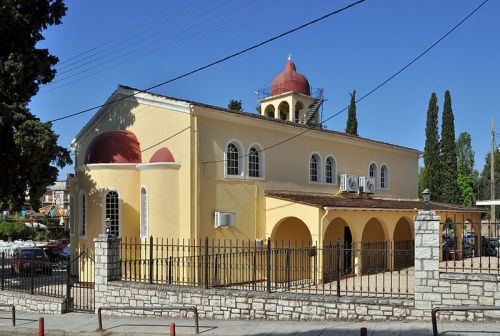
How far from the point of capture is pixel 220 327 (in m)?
10.6

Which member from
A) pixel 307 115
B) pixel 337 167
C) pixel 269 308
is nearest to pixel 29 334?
pixel 269 308

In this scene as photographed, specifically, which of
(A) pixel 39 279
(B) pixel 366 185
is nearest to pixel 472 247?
(A) pixel 39 279

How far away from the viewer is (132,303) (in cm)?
1270

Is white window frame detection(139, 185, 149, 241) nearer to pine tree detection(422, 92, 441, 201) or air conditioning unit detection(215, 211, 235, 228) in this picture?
air conditioning unit detection(215, 211, 235, 228)

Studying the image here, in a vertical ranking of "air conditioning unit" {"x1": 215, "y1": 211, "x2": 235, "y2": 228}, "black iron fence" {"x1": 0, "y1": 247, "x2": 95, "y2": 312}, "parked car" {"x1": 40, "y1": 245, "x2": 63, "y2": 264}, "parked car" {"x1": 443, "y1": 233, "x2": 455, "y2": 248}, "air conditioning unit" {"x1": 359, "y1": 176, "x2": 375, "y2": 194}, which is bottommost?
"parked car" {"x1": 40, "y1": 245, "x2": 63, "y2": 264}

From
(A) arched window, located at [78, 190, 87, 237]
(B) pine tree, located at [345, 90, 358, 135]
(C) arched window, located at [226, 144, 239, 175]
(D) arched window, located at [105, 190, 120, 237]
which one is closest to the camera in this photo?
(D) arched window, located at [105, 190, 120, 237]

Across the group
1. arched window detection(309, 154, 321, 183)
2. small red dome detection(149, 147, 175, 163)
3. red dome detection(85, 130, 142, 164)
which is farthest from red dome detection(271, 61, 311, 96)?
small red dome detection(149, 147, 175, 163)

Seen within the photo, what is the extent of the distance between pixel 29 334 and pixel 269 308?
581 centimetres

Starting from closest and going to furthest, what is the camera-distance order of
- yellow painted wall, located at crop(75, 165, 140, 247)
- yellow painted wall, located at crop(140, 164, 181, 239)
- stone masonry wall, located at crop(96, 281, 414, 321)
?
stone masonry wall, located at crop(96, 281, 414, 321) → yellow painted wall, located at crop(140, 164, 181, 239) → yellow painted wall, located at crop(75, 165, 140, 247)

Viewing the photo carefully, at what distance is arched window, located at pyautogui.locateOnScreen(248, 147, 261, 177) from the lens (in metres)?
19.6

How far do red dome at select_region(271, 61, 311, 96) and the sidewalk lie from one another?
57.0 feet

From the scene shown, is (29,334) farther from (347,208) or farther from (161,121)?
(347,208)

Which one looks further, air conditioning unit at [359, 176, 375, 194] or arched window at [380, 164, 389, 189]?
arched window at [380, 164, 389, 189]

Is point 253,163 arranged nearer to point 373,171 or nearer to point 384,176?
point 373,171
